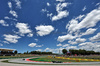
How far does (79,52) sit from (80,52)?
2.09m

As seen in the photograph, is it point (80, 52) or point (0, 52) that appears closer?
point (0, 52)

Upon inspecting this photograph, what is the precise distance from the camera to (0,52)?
106750 millimetres

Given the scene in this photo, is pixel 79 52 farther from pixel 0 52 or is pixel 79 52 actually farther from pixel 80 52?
pixel 0 52

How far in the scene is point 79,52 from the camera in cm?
15688

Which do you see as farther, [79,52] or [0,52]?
[79,52]

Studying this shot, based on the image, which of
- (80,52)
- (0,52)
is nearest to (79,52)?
(80,52)

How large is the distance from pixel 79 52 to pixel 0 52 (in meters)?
135

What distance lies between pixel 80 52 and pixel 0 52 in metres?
137

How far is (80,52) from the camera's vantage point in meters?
157
